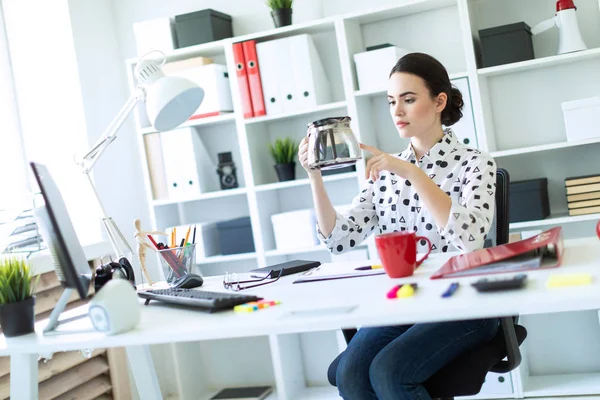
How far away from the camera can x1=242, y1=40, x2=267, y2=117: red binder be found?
340 cm

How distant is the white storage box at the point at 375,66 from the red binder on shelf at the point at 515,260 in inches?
68.0

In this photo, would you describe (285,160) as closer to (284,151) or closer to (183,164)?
(284,151)

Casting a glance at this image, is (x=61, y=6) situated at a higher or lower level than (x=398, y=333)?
higher

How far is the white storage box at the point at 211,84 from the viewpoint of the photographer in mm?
3459

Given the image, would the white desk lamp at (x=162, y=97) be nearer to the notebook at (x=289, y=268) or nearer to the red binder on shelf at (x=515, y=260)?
the notebook at (x=289, y=268)

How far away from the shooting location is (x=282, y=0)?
3402 millimetres

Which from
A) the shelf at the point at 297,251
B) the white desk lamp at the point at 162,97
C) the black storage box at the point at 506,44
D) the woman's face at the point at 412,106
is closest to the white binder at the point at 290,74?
the shelf at the point at 297,251

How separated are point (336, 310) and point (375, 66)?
206 centimetres

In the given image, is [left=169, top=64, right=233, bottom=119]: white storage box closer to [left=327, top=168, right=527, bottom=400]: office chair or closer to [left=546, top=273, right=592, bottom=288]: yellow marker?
[left=327, top=168, right=527, bottom=400]: office chair

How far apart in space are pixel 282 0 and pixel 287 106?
0.48 m

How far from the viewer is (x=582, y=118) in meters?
3.04

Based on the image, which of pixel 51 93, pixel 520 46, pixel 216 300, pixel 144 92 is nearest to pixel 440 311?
pixel 216 300

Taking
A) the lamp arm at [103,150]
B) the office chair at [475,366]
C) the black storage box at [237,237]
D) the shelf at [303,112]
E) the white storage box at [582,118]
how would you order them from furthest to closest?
the black storage box at [237,237] < the shelf at [303,112] < the white storage box at [582,118] < the lamp arm at [103,150] < the office chair at [475,366]

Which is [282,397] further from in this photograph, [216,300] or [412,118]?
[216,300]
